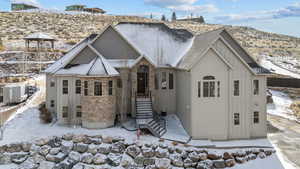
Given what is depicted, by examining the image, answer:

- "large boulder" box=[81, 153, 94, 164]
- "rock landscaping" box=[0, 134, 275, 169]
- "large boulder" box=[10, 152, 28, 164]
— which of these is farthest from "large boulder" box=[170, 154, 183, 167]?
"large boulder" box=[10, 152, 28, 164]

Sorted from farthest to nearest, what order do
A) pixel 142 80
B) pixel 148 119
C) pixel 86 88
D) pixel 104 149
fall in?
pixel 142 80, pixel 148 119, pixel 86 88, pixel 104 149

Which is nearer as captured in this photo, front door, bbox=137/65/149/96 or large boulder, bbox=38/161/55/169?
large boulder, bbox=38/161/55/169

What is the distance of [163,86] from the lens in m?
19.1

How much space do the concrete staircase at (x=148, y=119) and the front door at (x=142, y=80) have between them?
3.26 feet

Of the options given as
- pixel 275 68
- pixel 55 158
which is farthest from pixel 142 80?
pixel 275 68

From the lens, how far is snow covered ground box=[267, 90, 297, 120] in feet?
78.9

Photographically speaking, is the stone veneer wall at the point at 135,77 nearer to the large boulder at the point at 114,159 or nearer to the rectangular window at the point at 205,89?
the rectangular window at the point at 205,89

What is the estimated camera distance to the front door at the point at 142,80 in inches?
734

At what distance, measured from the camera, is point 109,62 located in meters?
17.8

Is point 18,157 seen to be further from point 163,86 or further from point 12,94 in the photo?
point 163,86

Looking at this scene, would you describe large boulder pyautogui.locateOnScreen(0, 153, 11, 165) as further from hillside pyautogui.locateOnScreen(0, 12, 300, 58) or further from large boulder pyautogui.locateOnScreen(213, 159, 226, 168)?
hillside pyautogui.locateOnScreen(0, 12, 300, 58)

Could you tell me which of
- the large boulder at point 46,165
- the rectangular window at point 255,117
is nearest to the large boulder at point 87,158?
the large boulder at point 46,165

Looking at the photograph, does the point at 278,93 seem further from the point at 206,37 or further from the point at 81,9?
the point at 81,9

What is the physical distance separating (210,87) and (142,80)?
19.6ft
